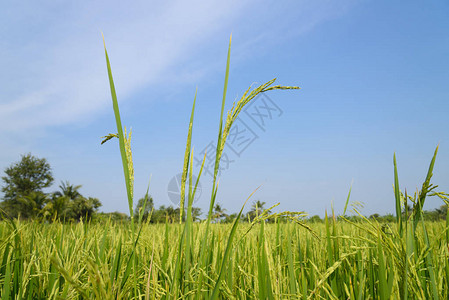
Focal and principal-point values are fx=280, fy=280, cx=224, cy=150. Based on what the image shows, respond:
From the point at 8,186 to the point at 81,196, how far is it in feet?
58.5

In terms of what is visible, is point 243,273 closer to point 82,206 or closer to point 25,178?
point 82,206

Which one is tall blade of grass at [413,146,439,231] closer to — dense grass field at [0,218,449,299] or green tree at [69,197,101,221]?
dense grass field at [0,218,449,299]

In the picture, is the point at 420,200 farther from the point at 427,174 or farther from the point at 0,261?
the point at 0,261

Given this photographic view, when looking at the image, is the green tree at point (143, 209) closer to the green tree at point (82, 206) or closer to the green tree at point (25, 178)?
the green tree at point (82, 206)

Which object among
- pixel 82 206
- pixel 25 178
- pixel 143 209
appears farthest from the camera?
pixel 25 178

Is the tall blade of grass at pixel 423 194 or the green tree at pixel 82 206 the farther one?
the green tree at pixel 82 206

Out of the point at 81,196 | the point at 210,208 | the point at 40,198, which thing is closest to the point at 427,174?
the point at 210,208

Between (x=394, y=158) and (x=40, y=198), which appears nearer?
(x=394, y=158)

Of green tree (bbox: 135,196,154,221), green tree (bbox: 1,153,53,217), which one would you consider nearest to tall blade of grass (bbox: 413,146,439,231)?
green tree (bbox: 135,196,154,221)

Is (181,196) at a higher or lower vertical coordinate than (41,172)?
lower

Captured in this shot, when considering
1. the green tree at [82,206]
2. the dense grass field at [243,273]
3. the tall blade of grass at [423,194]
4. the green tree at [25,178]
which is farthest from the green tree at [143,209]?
the green tree at [25,178]

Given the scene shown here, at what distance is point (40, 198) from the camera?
34625 mm

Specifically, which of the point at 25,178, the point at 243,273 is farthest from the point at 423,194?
the point at 25,178

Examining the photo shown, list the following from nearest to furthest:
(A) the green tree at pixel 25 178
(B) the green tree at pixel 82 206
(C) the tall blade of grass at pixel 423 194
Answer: (C) the tall blade of grass at pixel 423 194, (B) the green tree at pixel 82 206, (A) the green tree at pixel 25 178
